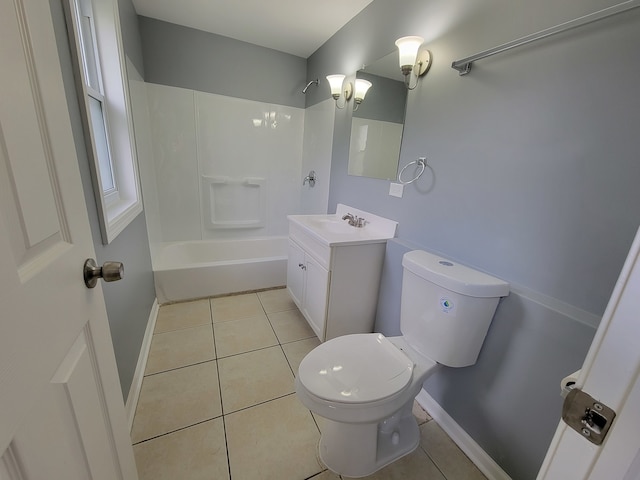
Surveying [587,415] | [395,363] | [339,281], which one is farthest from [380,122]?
[587,415]

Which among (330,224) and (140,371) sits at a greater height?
(330,224)

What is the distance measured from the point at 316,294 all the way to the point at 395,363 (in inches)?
29.1

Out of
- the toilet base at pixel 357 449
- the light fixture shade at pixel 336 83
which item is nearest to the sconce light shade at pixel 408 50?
the light fixture shade at pixel 336 83

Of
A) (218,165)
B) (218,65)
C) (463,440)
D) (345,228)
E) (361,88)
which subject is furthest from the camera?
(218,165)

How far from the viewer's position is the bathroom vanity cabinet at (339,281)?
5.21 ft

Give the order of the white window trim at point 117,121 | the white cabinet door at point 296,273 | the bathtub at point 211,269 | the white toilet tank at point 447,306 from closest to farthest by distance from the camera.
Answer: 1. the white toilet tank at point 447,306
2. the white window trim at point 117,121
3. the white cabinet door at point 296,273
4. the bathtub at point 211,269

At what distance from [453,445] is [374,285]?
2.90 ft

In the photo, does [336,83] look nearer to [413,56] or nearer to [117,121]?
[413,56]

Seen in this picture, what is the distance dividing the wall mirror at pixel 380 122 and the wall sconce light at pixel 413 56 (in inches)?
5.3

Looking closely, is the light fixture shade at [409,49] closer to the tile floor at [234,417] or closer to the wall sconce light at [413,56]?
the wall sconce light at [413,56]

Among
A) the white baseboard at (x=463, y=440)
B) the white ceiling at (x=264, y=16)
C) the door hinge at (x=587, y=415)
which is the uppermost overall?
the white ceiling at (x=264, y=16)

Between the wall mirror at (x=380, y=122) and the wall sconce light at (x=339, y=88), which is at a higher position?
the wall sconce light at (x=339, y=88)

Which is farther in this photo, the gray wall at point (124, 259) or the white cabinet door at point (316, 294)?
the white cabinet door at point (316, 294)

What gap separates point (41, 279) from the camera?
1.37 feet
